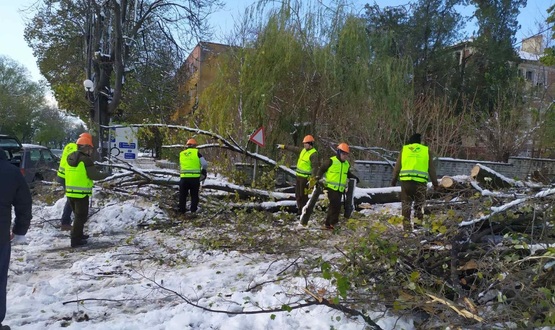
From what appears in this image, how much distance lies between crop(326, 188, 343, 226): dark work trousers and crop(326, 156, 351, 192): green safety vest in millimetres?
94

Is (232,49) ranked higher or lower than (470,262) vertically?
higher

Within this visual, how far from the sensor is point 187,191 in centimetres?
Result: 809

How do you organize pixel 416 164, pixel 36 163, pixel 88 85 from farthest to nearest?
pixel 88 85
pixel 36 163
pixel 416 164

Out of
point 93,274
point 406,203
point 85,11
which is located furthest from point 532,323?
point 85,11

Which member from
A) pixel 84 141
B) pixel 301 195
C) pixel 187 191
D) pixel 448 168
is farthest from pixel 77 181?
pixel 448 168

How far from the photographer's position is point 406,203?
6.22 meters

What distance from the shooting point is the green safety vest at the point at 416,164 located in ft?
20.4

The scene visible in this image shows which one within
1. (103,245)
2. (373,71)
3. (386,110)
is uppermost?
(373,71)

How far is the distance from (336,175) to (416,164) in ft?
4.08

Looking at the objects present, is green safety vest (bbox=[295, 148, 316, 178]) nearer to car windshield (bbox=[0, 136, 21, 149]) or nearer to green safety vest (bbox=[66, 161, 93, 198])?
green safety vest (bbox=[66, 161, 93, 198])

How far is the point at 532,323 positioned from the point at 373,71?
11.0 meters

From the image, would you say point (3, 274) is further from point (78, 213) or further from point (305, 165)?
point (305, 165)

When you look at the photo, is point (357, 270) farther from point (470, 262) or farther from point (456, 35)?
point (456, 35)

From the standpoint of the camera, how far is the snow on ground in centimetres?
367
